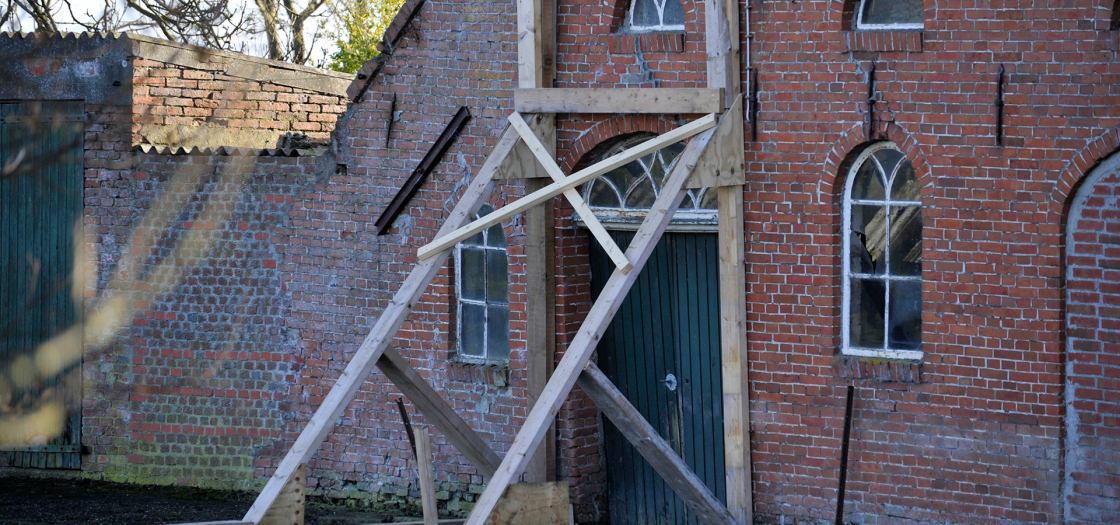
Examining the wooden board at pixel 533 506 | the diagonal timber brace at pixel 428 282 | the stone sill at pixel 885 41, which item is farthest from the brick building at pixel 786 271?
the wooden board at pixel 533 506

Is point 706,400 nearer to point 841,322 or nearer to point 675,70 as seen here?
point 841,322

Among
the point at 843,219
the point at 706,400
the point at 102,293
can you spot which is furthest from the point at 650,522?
the point at 102,293

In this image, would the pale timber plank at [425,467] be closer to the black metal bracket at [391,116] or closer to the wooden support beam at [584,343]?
the wooden support beam at [584,343]

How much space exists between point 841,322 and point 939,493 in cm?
124

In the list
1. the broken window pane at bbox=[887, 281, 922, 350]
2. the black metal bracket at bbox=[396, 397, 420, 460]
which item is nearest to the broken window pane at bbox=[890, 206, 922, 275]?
the broken window pane at bbox=[887, 281, 922, 350]

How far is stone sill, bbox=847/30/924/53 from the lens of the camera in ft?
24.1

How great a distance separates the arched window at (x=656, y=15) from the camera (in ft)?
26.8

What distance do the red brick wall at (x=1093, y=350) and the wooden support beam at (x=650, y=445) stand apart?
217cm

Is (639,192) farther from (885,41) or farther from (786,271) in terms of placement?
(885,41)

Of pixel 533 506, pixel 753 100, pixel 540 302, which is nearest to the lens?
pixel 533 506

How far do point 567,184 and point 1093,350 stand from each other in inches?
131

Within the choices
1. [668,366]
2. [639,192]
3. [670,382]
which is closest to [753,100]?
[639,192]

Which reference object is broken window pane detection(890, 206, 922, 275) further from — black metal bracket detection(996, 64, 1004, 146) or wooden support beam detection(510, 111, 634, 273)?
wooden support beam detection(510, 111, 634, 273)

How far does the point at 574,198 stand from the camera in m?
7.34
